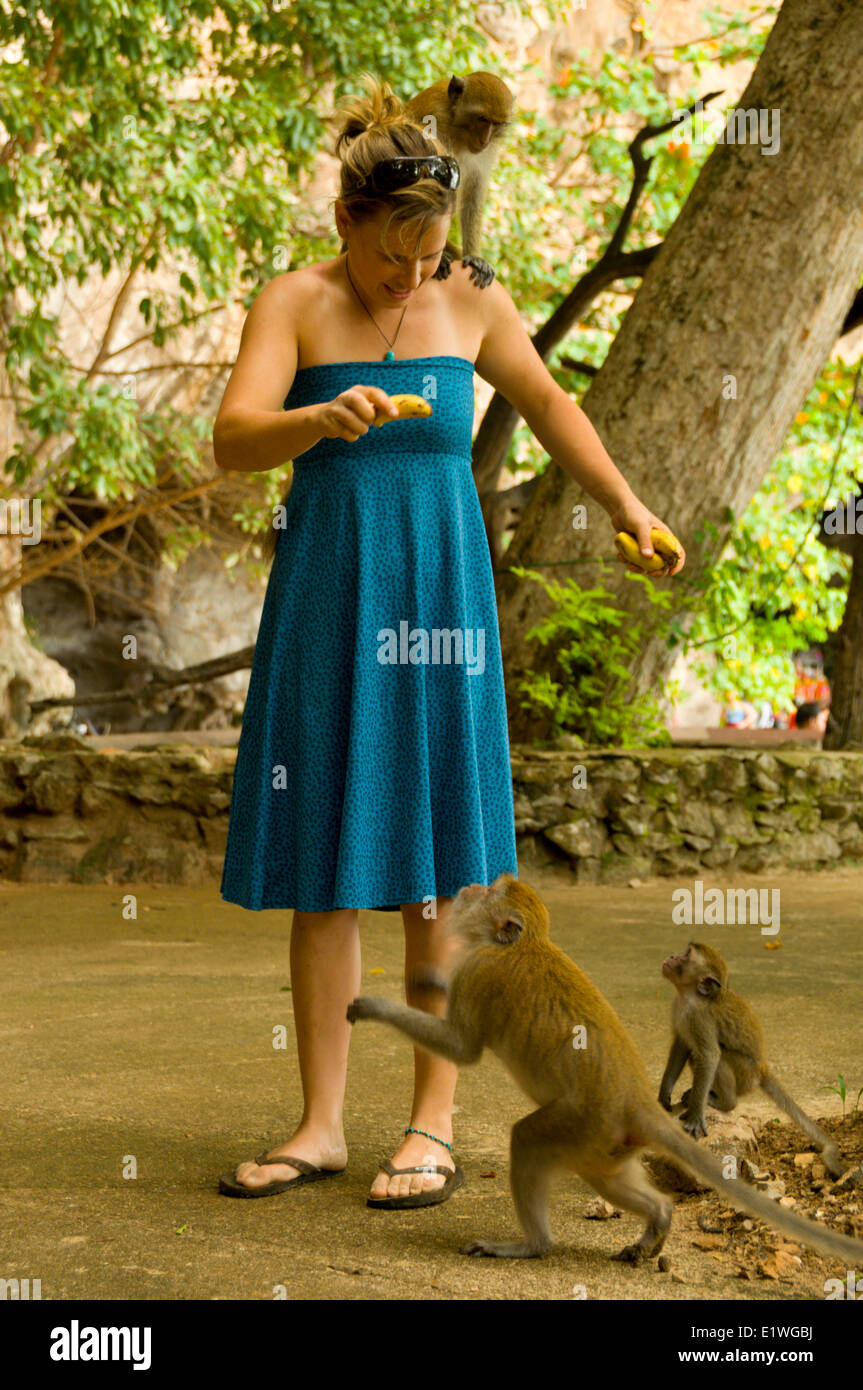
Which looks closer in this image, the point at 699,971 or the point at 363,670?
the point at 363,670

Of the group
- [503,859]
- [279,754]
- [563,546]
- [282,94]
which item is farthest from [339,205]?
[282,94]

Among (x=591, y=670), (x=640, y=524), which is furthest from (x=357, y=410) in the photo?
(x=591, y=670)

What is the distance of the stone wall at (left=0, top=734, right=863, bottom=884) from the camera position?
19.2 ft

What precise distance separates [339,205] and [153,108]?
5217 millimetres

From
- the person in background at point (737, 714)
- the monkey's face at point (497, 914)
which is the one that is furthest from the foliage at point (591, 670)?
the person in background at point (737, 714)

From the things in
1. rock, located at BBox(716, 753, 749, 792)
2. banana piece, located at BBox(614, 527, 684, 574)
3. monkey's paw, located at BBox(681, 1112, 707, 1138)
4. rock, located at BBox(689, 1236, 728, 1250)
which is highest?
banana piece, located at BBox(614, 527, 684, 574)

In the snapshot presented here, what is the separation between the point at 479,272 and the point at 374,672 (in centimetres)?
88

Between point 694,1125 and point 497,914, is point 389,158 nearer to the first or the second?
point 497,914

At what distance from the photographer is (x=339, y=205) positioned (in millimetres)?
2369

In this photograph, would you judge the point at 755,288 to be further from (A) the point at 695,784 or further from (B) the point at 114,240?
(B) the point at 114,240

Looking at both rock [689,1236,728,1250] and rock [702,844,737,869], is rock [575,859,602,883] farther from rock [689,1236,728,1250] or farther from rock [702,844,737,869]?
rock [689,1236,728,1250]

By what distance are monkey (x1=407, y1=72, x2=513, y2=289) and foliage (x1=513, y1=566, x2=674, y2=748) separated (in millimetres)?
2043

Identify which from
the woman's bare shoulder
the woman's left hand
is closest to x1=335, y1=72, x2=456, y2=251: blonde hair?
the woman's bare shoulder

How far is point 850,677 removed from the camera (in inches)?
335
